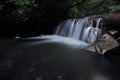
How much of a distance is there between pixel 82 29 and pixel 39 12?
2699 millimetres

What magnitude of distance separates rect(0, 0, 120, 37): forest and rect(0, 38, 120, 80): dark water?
4.83 feet

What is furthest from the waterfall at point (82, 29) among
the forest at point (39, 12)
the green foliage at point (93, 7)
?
the green foliage at point (93, 7)

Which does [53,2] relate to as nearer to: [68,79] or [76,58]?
[76,58]

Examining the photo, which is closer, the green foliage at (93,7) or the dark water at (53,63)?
the dark water at (53,63)

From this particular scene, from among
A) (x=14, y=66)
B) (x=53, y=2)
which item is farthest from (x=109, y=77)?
(x=53, y=2)

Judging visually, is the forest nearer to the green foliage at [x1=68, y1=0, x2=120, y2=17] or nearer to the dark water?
the green foliage at [x1=68, y1=0, x2=120, y2=17]

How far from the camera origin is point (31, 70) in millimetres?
Result: 5738

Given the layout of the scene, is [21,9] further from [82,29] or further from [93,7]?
[93,7]

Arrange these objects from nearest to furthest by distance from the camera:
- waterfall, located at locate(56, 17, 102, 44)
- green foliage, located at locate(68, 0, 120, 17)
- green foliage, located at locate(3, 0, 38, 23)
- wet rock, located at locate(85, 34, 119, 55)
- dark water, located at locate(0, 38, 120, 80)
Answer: dark water, located at locate(0, 38, 120, 80) < wet rock, located at locate(85, 34, 119, 55) < waterfall, located at locate(56, 17, 102, 44) < green foliage, located at locate(3, 0, 38, 23) < green foliage, located at locate(68, 0, 120, 17)

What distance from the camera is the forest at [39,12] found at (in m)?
9.56

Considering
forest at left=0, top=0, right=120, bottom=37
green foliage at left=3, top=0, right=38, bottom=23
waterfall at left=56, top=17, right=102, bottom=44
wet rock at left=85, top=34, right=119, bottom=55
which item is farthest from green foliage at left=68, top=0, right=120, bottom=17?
wet rock at left=85, top=34, right=119, bottom=55

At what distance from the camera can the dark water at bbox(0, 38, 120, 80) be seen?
534 centimetres

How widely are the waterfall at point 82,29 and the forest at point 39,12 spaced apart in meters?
0.80

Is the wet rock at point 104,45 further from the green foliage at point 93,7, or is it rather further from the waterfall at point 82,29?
the green foliage at point 93,7
